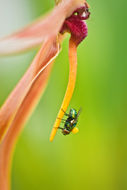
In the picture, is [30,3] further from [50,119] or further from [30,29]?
[30,29]

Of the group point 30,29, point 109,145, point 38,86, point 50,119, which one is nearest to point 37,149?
point 50,119

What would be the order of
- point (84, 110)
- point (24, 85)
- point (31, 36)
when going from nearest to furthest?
point (31, 36) → point (24, 85) → point (84, 110)

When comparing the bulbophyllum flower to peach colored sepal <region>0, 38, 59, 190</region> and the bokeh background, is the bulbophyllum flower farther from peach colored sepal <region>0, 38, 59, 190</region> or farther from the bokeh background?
the bokeh background

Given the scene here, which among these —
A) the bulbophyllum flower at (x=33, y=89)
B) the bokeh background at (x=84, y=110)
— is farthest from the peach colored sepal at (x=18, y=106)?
the bokeh background at (x=84, y=110)

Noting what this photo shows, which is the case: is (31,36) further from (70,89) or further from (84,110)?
(84,110)

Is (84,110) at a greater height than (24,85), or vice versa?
(84,110)

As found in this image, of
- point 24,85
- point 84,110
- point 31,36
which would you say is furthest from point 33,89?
point 84,110
